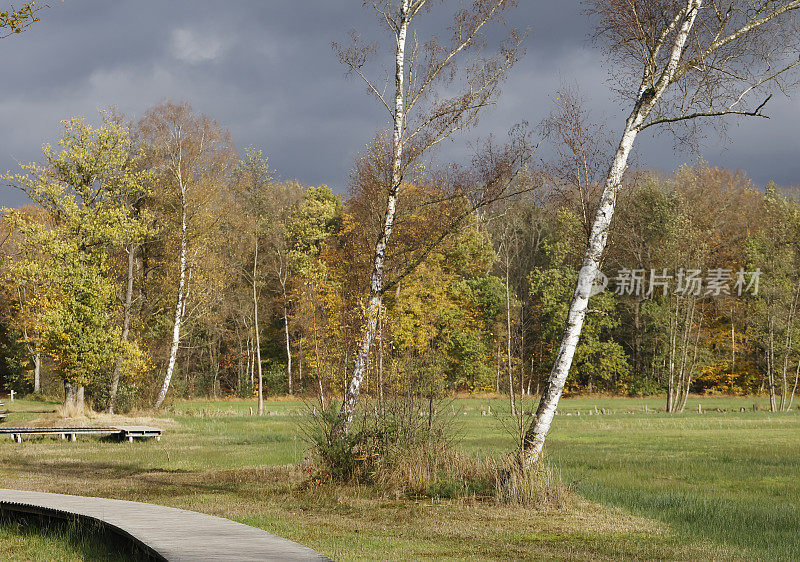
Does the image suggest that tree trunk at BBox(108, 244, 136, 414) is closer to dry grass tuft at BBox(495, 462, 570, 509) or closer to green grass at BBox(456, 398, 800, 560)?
green grass at BBox(456, 398, 800, 560)

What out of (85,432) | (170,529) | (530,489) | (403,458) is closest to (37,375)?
(85,432)

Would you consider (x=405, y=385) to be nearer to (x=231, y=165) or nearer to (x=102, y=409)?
(x=102, y=409)

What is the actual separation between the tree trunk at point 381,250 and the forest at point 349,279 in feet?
0.75

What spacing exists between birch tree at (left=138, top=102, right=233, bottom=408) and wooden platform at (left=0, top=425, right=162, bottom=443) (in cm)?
924

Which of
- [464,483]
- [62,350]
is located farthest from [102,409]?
[464,483]

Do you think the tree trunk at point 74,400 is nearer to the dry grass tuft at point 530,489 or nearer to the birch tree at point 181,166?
the birch tree at point 181,166

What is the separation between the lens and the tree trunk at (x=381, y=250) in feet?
41.2

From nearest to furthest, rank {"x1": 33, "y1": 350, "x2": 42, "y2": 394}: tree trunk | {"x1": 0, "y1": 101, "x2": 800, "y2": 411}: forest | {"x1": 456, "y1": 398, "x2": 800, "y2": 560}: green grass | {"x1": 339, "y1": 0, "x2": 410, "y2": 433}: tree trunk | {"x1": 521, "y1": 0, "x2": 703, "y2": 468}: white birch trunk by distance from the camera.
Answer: {"x1": 456, "y1": 398, "x2": 800, "y2": 560}: green grass → {"x1": 521, "y1": 0, "x2": 703, "y2": 468}: white birch trunk → {"x1": 339, "y1": 0, "x2": 410, "y2": 433}: tree trunk → {"x1": 0, "y1": 101, "x2": 800, "y2": 411}: forest → {"x1": 33, "y1": 350, "x2": 42, "y2": 394}: tree trunk

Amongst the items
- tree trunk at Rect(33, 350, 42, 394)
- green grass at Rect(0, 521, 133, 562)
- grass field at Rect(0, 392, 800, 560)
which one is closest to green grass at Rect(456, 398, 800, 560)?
grass field at Rect(0, 392, 800, 560)

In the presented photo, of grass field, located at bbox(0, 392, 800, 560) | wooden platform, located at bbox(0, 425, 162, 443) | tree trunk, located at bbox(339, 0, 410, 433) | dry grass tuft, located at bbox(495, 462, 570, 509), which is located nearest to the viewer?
grass field, located at bbox(0, 392, 800, 560)

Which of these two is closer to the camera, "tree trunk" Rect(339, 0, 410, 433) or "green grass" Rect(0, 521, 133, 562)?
"green grass" Rect(0, 521, 133, 562)

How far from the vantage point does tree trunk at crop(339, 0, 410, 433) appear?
41.2ft

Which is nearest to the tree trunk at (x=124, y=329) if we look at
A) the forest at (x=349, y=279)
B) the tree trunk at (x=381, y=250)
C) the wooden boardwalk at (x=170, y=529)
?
the forest at (x=349, y=279)

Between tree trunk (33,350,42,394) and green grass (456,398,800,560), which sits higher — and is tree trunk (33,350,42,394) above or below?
above
